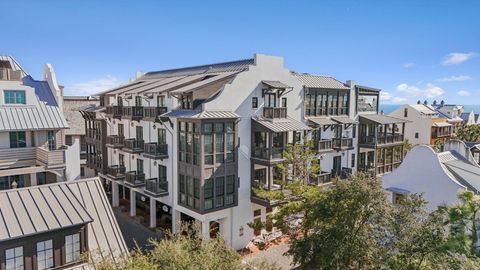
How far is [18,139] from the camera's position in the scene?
76.8ft

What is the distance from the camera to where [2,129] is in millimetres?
21828

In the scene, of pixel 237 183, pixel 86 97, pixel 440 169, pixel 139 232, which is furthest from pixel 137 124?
pixel 440 169

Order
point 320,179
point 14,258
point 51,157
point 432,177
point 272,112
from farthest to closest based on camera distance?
1. point 320,179
2. point 272,112
3. point 51,157
4. point 432,177
5. point 14,258

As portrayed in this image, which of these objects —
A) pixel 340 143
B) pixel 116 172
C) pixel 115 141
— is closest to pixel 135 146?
pixel 115 141

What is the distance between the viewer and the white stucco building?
789 inches

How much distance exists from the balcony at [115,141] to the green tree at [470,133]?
191 ft

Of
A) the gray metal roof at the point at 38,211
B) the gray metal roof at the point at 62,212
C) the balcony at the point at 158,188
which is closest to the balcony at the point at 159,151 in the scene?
the balcony at the point at 158,188

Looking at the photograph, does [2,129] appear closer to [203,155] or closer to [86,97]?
[203,155]

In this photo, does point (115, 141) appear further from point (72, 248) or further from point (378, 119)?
point (378, 119)

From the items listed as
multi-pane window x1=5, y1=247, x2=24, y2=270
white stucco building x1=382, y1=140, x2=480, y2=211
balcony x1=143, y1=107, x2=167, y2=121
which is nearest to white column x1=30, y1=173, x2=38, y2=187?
balcony x1=143, y1=107, x2=167, y2=121

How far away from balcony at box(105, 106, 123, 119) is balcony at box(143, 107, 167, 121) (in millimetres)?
5013

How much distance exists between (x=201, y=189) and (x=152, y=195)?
6.20m

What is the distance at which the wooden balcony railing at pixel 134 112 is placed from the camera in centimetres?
3038

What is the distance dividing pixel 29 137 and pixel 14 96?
326 cm
